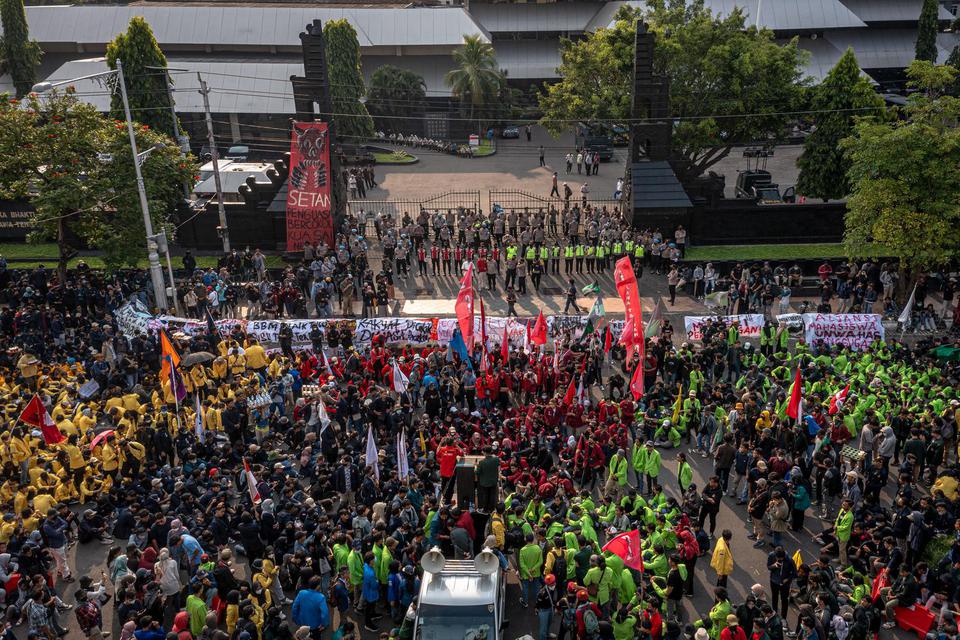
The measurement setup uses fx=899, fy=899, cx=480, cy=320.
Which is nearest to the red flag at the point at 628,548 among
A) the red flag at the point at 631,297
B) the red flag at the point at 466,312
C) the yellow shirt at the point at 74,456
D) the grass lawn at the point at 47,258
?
the red flag at the point at 631,297

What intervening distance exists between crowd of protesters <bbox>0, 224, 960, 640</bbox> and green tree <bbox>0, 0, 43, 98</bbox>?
129 ft

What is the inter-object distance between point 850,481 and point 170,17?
5797 centimetres

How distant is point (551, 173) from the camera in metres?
52.1

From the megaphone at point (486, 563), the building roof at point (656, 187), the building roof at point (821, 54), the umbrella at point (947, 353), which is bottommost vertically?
the umbrella at point (947, 353)

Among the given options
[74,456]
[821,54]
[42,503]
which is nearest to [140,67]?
[74,456]

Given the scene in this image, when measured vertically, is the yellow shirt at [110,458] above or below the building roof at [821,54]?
below

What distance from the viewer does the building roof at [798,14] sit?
2329 inches

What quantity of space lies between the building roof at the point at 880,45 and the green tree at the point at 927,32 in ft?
6.70

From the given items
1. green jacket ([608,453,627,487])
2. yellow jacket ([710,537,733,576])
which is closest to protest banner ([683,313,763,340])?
green jacket ([608,453,627,487])

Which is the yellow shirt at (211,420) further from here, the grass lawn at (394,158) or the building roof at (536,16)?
the building roof at (536,16)

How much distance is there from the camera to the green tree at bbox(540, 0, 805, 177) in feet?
129

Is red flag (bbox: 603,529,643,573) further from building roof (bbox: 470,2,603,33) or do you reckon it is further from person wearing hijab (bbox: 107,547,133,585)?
building roof (bbox: 470,2,603,33)

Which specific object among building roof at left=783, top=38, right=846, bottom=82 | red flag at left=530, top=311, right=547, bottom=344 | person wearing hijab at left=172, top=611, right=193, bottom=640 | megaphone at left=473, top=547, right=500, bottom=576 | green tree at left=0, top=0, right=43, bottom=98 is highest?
green tree at left=0, top=0, right=43, bottom=98

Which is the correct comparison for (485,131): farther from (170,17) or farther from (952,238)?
(952,238)
